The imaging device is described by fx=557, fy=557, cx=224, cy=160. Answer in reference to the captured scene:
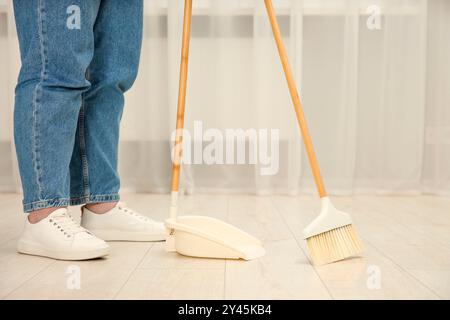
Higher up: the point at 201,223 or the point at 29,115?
the point at 29,115

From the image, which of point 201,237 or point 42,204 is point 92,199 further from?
point 201,237

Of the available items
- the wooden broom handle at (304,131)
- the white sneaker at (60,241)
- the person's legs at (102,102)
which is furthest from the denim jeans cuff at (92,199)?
the wooden broom handle at (304,131)

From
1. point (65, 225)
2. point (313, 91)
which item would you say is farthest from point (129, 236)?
point (313, 91)

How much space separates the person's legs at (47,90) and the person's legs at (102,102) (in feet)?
0.41

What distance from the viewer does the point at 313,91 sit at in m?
2.06

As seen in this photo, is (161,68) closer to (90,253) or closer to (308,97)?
(308,97)

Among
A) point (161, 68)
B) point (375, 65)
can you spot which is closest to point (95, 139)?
point (161, 68)

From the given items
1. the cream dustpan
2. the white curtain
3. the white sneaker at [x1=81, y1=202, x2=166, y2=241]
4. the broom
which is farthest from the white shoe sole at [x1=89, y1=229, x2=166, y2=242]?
the white curtain

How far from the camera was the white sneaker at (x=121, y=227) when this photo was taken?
1.16m

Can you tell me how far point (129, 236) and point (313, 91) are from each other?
44.1 inches

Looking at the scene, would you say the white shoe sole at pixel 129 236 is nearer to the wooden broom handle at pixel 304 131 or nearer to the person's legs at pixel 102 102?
the person's legs at pixel 102 102
